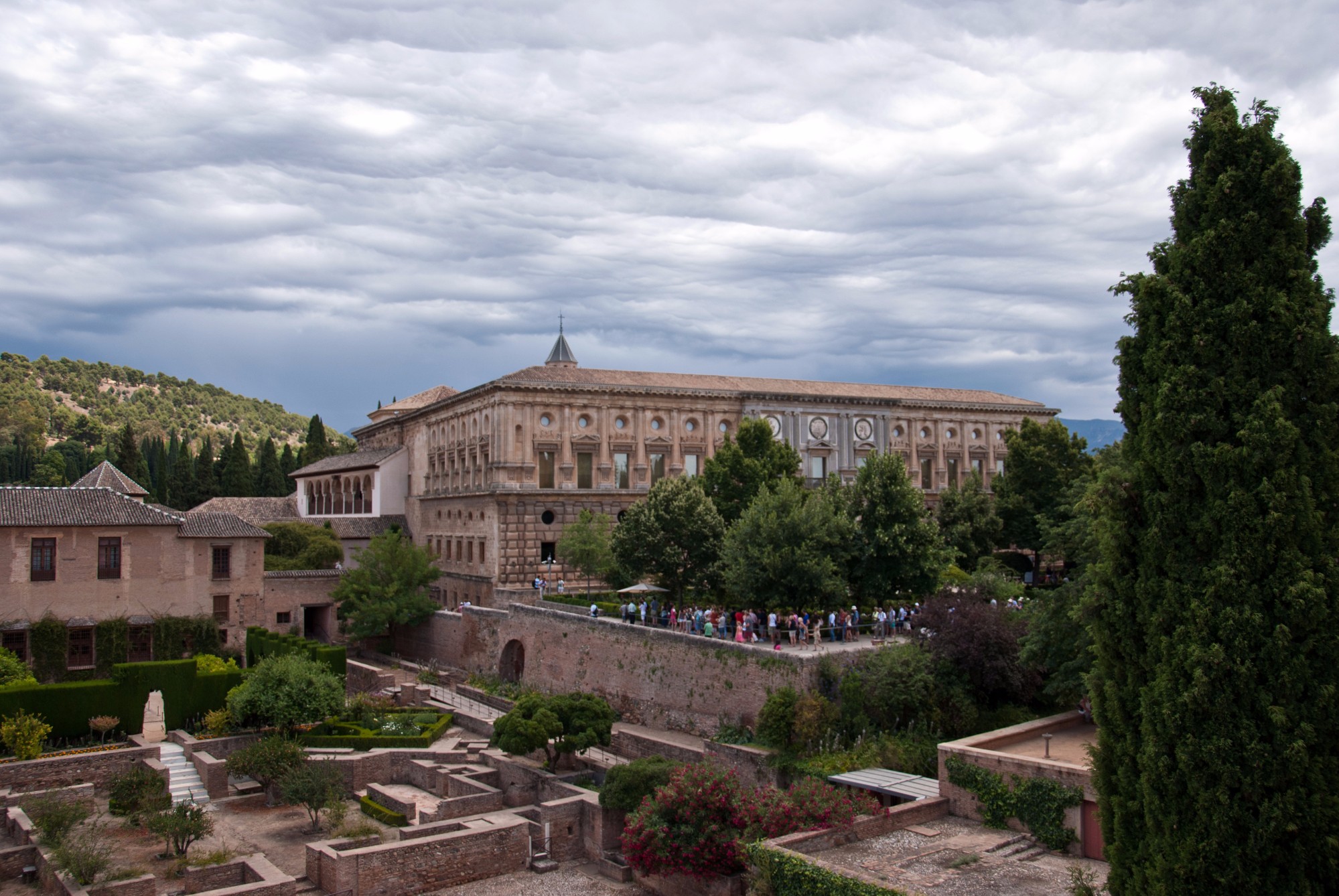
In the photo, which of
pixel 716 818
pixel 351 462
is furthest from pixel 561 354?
pixel 716 818

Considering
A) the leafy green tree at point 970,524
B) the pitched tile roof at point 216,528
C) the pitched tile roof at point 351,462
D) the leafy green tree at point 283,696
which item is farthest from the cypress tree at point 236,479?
the leafy green tree at point 970,524

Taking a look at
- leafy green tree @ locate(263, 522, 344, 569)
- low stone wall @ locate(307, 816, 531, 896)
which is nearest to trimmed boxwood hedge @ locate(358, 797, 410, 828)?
low stone wall @ locate(307, 816, 531, 896)

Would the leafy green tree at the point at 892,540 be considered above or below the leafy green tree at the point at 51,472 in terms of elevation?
below

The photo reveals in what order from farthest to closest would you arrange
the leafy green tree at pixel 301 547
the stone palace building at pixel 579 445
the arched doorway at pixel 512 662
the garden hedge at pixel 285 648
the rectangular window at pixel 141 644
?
the leafy green tree at pixel 301 547, the stone palace building at pixel 579 445, the arched doorway at pixel 512 662, the garden hedge at pixel 285 648, the rectangular window at pixel 141 644

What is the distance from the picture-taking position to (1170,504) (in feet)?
43.0

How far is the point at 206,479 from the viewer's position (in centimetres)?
7594

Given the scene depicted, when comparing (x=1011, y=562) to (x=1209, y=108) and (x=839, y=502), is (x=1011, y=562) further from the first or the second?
(x=1209, y=108)

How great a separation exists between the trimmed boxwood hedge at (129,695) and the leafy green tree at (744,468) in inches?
744

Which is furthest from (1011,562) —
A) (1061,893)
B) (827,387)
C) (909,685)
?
(1061,893)

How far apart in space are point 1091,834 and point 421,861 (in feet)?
43.9

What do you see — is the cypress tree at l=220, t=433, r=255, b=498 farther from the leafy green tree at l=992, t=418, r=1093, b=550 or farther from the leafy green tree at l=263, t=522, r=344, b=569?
the leafy green tree at l=992, t=418, r=1093, b=550

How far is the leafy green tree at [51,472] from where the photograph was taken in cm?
7950

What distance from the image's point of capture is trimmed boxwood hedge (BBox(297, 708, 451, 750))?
30.1 m

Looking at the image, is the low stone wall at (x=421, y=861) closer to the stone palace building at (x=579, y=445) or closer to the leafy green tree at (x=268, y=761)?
the leafy green tree at (x=268, y=761)
